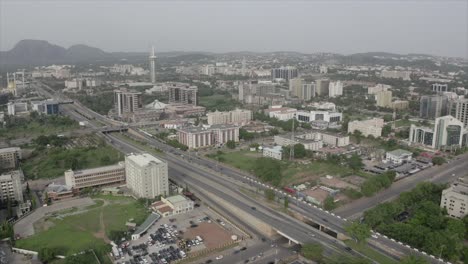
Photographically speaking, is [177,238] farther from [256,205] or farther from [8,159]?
[8,159]

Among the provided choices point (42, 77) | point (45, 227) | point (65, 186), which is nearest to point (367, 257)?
point (45, 227)

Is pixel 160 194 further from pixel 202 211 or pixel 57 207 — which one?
pixel 57 207

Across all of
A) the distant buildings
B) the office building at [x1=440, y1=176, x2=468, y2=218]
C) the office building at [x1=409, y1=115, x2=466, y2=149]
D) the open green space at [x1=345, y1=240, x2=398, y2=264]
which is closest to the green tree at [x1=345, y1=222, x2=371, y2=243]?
the open green space at [x1=345, y1=240, x2=398, y2=264]

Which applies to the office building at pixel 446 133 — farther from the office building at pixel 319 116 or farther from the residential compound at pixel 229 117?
the residential compound at pixel 229 117

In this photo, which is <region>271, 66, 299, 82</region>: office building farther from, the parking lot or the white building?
the parking lot

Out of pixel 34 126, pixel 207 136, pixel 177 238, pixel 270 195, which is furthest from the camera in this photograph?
pixel 34 126

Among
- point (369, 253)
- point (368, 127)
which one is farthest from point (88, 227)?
point (368, 127)
